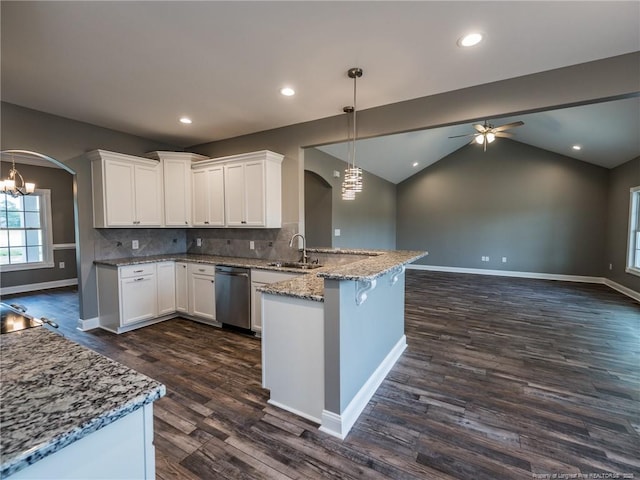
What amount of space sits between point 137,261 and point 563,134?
7.78m

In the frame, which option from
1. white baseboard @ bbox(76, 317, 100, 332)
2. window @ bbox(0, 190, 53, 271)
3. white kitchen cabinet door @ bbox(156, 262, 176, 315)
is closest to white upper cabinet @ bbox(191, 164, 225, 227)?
white kitchen cabinet door @ bbox(156, 262, 176, 315)

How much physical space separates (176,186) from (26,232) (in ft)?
14.7

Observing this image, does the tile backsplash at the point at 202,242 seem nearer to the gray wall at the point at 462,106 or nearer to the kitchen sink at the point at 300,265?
the kitchen sink at the point at 300,265

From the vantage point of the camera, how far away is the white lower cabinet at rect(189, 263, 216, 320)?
3928 millimetres

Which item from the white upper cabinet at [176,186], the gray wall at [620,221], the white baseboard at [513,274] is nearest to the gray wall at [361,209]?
the white baseboard at [513,274]

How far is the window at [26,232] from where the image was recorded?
5.92m

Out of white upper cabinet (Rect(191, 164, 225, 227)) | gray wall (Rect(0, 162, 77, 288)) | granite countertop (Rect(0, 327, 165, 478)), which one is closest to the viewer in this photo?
granite countertop (Rect(0, 327, 165, 478))

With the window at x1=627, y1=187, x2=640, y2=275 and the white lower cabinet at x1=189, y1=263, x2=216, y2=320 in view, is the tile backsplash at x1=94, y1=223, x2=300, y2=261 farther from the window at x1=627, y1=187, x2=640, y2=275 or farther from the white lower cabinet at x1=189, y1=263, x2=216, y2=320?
the window at x1=627, y1=187, x2=640, y2=275

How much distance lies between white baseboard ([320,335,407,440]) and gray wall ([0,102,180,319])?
3683 millimetres

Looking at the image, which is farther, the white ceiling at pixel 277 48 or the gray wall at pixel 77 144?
the gray wall at pixel 77 144

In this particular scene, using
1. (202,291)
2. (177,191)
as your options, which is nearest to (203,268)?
(202,291)

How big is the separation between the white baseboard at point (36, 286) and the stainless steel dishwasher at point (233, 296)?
5.20 metres

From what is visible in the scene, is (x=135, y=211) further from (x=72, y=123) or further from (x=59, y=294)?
(x=59, y=294)

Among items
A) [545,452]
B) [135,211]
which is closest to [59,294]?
[135,211]
